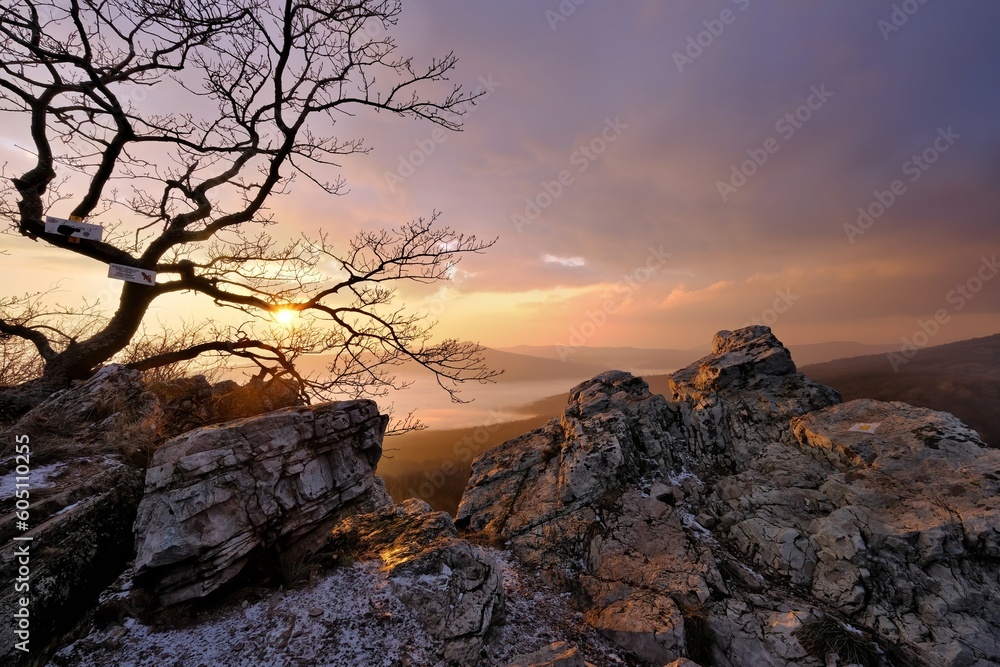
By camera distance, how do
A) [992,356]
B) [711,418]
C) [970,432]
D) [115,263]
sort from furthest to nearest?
[992,356] → [711,418] → [970,432] → [115,263]

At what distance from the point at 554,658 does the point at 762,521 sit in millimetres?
7931

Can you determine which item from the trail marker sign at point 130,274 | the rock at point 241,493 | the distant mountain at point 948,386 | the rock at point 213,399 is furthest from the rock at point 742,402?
the distant mountain at point 948,386

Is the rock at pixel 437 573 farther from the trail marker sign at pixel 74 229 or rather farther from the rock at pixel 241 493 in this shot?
the trail marker sign at pixel 74 229

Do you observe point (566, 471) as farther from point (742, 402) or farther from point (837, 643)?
point (742, 402)

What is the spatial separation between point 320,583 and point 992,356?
406 feet

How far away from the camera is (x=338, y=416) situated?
27.8 feet

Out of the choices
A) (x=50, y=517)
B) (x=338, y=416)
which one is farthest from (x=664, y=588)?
(x=50, y=517)

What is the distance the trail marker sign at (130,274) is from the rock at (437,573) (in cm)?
794

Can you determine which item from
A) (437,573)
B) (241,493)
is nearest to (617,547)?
(437,573)

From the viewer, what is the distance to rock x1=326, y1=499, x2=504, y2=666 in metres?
6.38

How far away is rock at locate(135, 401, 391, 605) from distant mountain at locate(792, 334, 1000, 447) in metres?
55.8

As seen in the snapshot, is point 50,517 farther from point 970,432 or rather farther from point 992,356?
point 992,356

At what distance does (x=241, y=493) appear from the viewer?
6.39 m

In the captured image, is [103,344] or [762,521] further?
[762,521]
